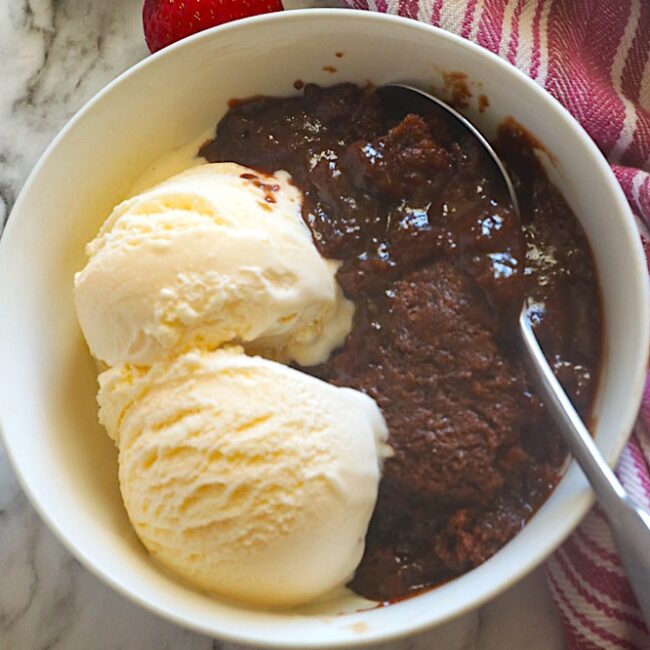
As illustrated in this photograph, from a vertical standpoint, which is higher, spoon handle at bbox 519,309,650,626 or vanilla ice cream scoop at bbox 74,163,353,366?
vanilla ice cream scoop at bbox 74,163,353,366

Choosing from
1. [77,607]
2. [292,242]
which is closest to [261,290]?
[292,242]

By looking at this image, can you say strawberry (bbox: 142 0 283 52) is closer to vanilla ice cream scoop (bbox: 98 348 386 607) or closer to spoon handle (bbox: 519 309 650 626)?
vanilla ice cream scoop (bbox: 98 348 386 607)

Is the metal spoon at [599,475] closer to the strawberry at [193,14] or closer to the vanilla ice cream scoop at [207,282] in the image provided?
the vanilla ice cream scoop at [207,282]

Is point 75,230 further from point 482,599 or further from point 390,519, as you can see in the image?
point 482,599

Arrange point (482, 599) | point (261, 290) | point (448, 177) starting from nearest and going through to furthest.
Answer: point (482, 599)
point (261, 290)
point (448, 177)

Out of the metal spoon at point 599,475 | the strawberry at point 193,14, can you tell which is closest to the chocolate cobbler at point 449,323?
the metal spoon at point 599,475

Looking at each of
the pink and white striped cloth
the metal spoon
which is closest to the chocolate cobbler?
the metal spoon

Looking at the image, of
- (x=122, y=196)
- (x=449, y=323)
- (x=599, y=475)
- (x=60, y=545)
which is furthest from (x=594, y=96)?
(x=60, y=545)
